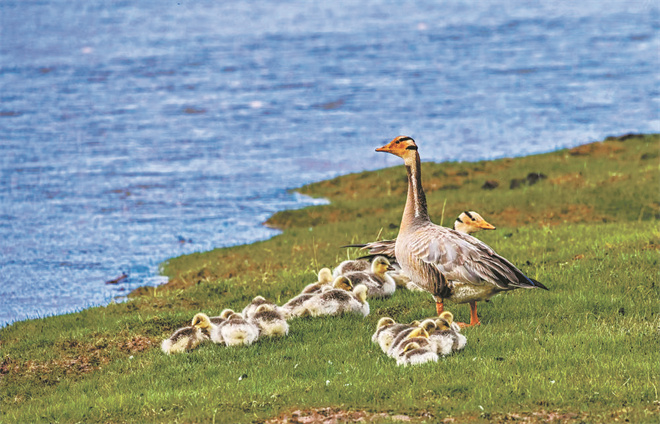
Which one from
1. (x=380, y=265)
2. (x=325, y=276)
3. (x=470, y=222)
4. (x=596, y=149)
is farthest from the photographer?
(x=596, y=149)

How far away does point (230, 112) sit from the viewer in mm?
36969

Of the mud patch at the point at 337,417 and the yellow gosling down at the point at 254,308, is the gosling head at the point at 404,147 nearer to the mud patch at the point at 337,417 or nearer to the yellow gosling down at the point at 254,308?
the yellow gosling down at the point at 254,308

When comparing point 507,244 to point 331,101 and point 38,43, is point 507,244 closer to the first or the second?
point 331,101

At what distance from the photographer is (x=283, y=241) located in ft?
66.9

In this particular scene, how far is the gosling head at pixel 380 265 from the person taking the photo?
13.7 meters

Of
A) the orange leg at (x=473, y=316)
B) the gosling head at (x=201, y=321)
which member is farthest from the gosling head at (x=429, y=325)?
the gosling head at (x=201, y=321)

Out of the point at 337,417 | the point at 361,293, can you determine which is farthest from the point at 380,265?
the point at 337,417

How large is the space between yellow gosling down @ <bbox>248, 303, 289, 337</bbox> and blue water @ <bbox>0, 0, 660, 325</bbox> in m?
5.75

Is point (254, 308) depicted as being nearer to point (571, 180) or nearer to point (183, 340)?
point (183, 340)

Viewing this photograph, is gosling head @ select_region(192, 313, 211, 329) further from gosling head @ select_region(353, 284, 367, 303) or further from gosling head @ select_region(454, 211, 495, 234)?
gosling head @ select_region(454, 211, 495, 234)

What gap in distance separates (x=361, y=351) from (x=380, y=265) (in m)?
3.26

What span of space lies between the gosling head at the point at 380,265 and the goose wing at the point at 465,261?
2.38 metres

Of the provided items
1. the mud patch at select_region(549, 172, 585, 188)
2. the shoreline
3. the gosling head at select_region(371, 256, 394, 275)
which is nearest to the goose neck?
the gosling head at select_region(371, 256, 394, 275)

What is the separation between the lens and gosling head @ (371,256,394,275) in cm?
1374
